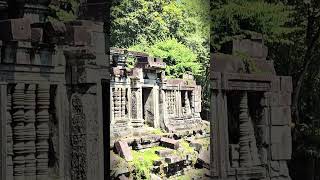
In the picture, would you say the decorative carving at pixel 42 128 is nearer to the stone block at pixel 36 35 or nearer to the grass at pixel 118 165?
the stone block at pixel 36 35

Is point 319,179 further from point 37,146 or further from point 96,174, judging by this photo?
point 37,146

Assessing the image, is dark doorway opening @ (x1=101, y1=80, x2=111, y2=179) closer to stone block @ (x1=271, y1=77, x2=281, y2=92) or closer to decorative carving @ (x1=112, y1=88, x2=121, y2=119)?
decorative carving @ (x1=112, y1=88, x2=121, y2=119)

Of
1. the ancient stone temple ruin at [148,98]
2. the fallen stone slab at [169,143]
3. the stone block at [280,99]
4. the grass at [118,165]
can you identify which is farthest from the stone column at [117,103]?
the stone block at [280,99]

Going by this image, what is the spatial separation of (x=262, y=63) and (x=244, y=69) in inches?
10.5

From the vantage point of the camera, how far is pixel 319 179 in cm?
576

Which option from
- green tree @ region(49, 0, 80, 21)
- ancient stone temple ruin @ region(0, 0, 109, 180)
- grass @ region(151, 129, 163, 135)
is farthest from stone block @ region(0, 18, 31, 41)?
grass @ region(151, 129, 163, 135)

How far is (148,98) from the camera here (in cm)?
408

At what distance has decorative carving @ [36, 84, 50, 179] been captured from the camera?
3441mm

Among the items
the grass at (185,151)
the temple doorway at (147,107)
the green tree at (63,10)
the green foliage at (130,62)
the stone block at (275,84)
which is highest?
the green tree at (63,10)

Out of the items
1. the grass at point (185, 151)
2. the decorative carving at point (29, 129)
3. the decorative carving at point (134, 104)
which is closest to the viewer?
the decorative carving at point (29, 129)

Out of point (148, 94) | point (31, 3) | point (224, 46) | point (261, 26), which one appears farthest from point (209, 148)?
point (31, 3)

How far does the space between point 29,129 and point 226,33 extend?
84.0 inches

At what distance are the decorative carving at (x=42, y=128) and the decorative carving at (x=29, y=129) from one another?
0.04 meters

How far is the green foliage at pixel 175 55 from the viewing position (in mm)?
4000
